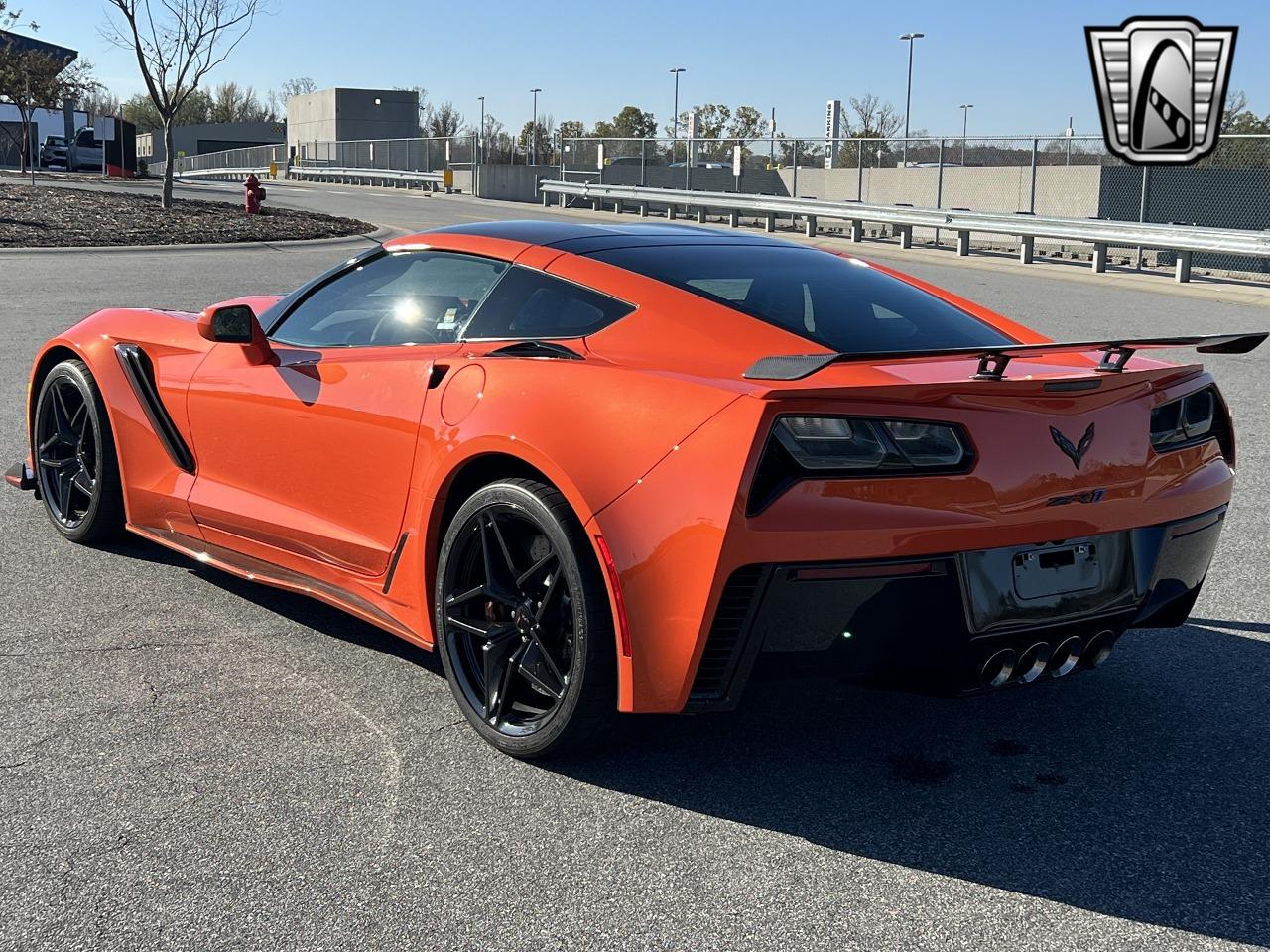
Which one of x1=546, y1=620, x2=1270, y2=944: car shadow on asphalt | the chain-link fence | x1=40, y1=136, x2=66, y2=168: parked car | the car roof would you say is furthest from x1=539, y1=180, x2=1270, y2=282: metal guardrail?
x1=40, y1=136, x2=66, y2=168: parked car

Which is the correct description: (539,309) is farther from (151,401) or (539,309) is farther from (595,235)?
(151,401)

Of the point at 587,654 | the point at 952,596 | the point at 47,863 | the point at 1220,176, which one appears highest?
the point at 1220,176

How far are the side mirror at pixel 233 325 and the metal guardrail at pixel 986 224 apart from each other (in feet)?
50.4

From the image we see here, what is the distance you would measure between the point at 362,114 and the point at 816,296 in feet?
291

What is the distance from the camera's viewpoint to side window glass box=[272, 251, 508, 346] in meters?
4.29

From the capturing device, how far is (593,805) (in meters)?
3.41

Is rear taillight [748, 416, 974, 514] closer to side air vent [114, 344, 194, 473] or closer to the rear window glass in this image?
the rear window glass

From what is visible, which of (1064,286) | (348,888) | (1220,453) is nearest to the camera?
(348,888)

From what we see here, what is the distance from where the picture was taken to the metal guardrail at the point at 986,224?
60.2ft

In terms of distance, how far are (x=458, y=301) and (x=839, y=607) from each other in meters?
1.78

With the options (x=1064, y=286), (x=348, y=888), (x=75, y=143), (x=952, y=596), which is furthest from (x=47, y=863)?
(x=75, y=143)

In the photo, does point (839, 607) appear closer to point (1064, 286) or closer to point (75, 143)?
point (1064, 286)

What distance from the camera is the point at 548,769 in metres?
3.62

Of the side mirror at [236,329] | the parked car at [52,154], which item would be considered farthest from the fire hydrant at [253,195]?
the parked car at [52,154]
